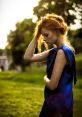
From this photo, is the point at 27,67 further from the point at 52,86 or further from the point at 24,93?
the point at 52,86

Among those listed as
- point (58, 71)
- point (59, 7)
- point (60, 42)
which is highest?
point (59, 7)

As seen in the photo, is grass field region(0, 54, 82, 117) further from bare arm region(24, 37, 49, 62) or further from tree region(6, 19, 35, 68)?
bare arm region(24, 37, 49, 62)

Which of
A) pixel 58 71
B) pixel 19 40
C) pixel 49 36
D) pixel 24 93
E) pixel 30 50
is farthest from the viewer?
pixel 19 40

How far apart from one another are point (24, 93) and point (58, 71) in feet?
14.5

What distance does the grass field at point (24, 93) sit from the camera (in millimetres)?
4918

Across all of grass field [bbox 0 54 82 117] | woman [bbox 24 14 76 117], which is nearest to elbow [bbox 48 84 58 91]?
woman [bbox 24 14 76 117]

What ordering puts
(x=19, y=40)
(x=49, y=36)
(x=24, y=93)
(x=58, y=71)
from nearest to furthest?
(x=58, y=71)
(x=49, y=36)
(x=24, y=93)
(x=19, y=40)

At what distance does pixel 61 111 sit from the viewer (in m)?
1.80

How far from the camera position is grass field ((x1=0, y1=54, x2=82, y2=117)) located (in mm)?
4918

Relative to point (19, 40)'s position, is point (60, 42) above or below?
above

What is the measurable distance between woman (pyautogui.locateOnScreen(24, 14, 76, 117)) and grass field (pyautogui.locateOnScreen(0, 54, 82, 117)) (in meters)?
2.85

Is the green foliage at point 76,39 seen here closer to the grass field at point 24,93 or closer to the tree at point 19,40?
the grass field at point 24,93

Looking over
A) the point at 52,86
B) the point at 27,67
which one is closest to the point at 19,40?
the point at 27,67

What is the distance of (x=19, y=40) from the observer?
7562 mm
